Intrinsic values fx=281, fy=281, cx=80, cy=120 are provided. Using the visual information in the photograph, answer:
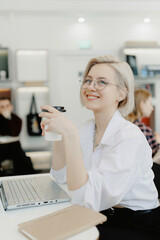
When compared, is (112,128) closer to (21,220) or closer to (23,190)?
(23,190)

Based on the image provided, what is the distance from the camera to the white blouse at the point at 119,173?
114 cm

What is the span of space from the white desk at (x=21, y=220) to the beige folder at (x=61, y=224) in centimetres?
2

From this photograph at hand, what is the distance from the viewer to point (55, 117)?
1.15 meters

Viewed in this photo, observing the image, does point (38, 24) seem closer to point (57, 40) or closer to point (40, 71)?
point (57, 40)

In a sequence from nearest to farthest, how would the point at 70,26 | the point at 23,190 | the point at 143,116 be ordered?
the point at 23,190, the point at 143,116, the point at 70,26

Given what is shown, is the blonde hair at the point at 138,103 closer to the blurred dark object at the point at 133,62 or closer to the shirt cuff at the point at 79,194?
the blurred dark object at the point at 133,62

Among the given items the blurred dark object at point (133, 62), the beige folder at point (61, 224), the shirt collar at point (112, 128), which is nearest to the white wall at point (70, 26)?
the blurred dark object at point (133, 62)

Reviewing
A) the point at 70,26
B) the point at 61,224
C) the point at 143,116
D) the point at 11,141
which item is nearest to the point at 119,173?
the point at 61,224

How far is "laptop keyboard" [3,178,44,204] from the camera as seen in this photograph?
1213mm

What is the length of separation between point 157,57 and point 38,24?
2358 millimetres

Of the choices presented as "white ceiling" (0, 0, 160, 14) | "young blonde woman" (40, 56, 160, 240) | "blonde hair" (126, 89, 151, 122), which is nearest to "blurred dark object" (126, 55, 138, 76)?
"white ceiling" (0, 0, 160, 14)

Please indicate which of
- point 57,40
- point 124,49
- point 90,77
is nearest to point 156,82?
point 124,49

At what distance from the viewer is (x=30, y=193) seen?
50.7 inches

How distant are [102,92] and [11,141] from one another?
3155 millimetres
